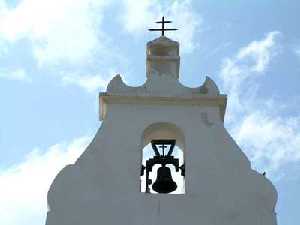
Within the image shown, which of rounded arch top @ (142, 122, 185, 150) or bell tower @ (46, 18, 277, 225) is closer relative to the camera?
bell tower @ (46, 18, 277, 225)

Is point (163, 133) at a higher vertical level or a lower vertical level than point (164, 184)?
higher

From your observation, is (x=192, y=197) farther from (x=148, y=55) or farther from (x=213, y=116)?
(x=148, y=55)

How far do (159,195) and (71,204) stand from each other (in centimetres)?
130

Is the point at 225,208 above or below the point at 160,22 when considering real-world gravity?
below

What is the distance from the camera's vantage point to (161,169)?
39.7 feet

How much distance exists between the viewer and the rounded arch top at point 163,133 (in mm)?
11828

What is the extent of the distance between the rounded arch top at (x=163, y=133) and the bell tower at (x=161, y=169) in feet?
0.05

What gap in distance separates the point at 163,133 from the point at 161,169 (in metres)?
0.60

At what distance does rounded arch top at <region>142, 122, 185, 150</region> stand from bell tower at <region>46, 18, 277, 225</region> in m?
0.02

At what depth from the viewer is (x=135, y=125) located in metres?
11.7

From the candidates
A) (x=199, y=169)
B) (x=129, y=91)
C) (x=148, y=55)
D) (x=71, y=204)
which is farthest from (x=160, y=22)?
(x=71, y=204)

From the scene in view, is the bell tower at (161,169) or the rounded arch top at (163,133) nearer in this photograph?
the bell tower at (161,169)

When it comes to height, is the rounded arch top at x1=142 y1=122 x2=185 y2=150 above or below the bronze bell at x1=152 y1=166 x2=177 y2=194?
above

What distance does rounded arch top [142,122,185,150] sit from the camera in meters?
11.8
